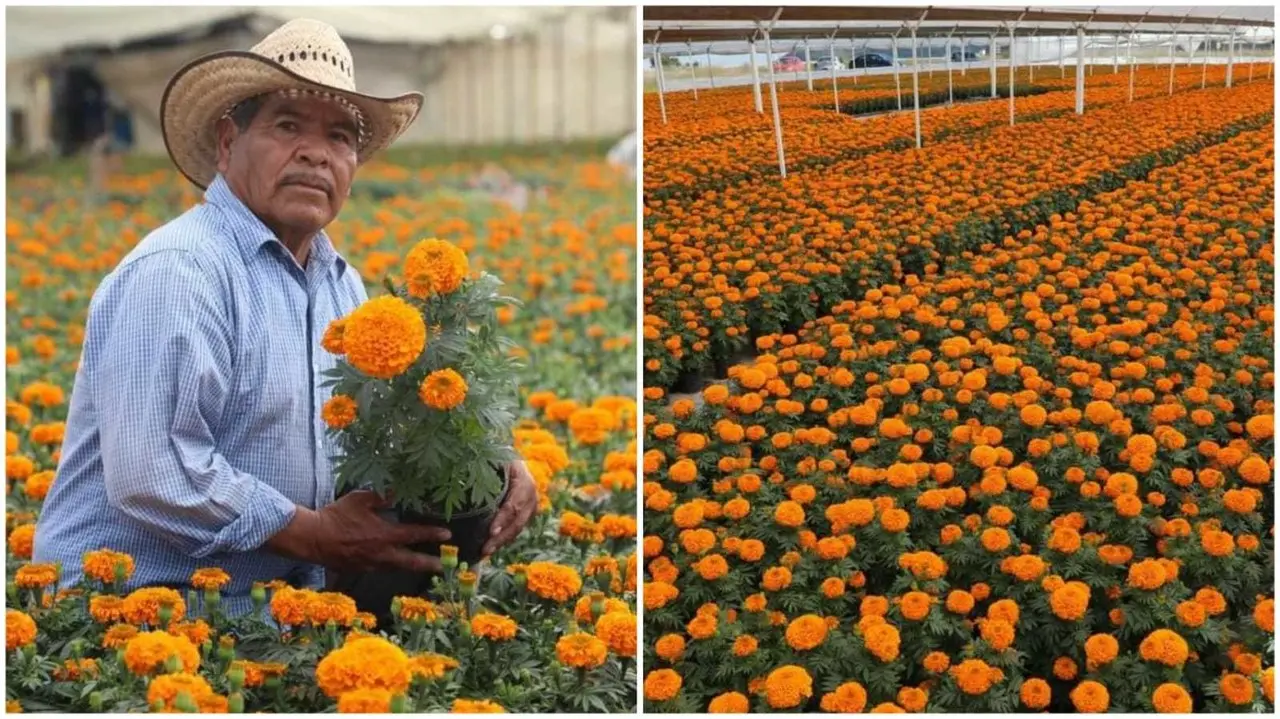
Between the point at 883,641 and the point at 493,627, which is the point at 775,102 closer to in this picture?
the point at 883,641

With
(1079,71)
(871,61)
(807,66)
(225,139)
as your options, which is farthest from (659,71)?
(1079,71)

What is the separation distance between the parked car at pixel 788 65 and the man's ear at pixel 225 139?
130 centimetres

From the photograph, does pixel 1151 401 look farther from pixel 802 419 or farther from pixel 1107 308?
pixel 802 419

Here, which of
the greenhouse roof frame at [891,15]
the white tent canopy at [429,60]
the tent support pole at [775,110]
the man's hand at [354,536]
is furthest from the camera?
the white tent canopy at [429,60]

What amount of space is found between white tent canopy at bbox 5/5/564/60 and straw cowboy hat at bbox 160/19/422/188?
101 inches

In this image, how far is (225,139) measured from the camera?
251cm

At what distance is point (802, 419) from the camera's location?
10.6 feet

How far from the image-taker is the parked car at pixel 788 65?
308cm

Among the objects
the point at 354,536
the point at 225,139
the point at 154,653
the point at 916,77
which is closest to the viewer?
the point at 154,653

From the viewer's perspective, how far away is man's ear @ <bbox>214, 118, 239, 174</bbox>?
97.8 inches

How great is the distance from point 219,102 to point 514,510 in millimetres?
961

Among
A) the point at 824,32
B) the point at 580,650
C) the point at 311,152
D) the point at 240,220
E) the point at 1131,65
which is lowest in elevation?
the point at 580,650

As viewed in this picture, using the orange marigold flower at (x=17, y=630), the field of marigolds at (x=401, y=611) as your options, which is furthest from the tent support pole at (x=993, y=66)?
the orange marigold flower at (x=17, y=630)

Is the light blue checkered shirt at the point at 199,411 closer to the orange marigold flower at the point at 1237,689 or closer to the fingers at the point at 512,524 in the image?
the fingers at the point at 512,524
